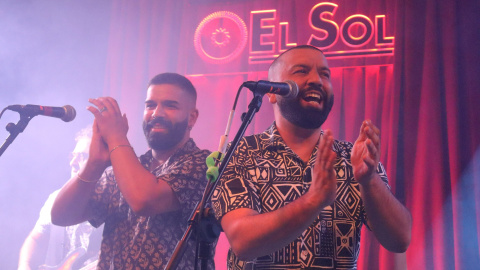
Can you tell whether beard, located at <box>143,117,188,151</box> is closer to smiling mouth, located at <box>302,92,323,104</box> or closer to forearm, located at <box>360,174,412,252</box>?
smiling mouth, located at <box>302,92,323,104</box>

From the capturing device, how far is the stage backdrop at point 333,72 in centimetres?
419

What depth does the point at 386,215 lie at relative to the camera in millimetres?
1775

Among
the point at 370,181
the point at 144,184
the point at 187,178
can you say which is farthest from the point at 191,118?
the point at 370,181

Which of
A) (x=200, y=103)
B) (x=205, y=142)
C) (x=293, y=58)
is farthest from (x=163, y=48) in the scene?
(x=293, y=58)

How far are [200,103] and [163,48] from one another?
88 centimetres

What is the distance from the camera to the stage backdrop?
4191 millimetres

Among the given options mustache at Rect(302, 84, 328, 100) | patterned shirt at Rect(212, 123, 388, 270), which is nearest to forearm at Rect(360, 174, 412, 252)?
patterned shirt at Rect(212, 123, 388, 270)

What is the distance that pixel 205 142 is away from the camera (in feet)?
16.7

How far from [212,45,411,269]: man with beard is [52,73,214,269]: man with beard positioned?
16.3 inches

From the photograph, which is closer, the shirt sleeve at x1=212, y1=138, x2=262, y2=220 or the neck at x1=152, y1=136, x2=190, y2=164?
the shirt sleeve at x1=212, y1=138, x2=262, y2=220

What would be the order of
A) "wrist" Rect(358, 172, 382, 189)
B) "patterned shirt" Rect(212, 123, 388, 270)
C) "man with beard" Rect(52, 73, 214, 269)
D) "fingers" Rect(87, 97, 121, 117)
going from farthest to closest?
"fingers" Rect(87, 97, 121, 117)
"man with beard" Rect(52, 73, 214, 269)
"patterned shirt" Rect(212, 123, 388, 270)
"wrist" Rect(358, 172, 382, 189)

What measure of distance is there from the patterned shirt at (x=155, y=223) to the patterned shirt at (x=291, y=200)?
0.41 m

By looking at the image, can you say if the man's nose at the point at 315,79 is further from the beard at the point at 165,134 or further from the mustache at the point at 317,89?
the beard at the point at 165,134

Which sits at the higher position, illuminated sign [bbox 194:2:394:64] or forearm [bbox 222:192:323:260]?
illuminated sign [bbox 194:2:394:64]
